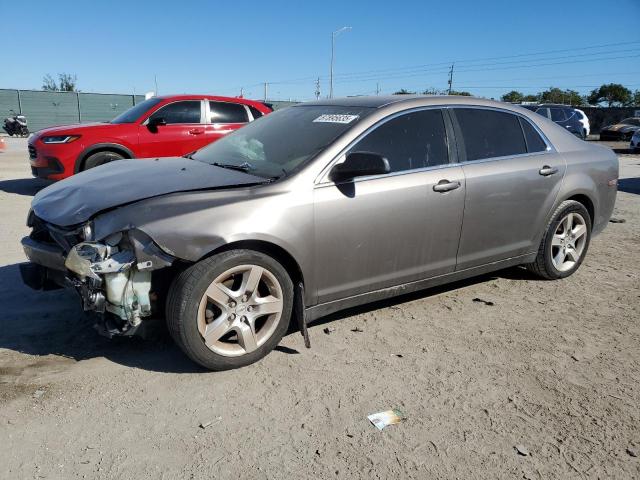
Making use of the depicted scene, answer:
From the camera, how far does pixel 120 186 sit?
338cm

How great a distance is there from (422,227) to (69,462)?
254cm

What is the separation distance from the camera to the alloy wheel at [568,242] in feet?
15.8

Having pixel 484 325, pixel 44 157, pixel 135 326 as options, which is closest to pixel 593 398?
pixel 484 325

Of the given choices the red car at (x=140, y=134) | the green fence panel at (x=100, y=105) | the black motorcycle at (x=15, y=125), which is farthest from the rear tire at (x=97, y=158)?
the green fence panel at (x=100, y=105)

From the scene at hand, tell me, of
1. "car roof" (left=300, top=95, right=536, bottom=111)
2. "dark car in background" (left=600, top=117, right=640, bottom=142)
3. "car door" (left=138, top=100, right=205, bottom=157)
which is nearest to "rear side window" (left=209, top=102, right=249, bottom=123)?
"car door" (left=138, top=100, right=205, bottom=157)

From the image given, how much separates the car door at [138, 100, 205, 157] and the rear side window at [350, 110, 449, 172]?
5.99 metres

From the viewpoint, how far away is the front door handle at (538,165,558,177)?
14.6ft

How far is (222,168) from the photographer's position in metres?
3.79

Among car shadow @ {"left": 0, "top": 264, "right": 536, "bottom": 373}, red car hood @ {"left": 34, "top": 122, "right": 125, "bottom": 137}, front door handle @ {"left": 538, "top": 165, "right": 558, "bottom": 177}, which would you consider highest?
red car hood @ {"left": 34, "top": 122, "right": 125, "bottom": 137}

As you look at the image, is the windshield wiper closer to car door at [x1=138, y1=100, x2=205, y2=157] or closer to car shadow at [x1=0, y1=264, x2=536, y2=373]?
car shadow at [x1=0, y1=264, x2=536, y2=373]

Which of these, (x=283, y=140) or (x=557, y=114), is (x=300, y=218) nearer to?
(x=283, y=140)

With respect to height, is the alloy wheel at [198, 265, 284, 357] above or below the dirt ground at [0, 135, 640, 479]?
above

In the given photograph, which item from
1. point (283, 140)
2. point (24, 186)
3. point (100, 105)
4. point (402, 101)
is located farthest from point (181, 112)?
point (100, 105)

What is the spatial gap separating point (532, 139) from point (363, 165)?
202 cm
